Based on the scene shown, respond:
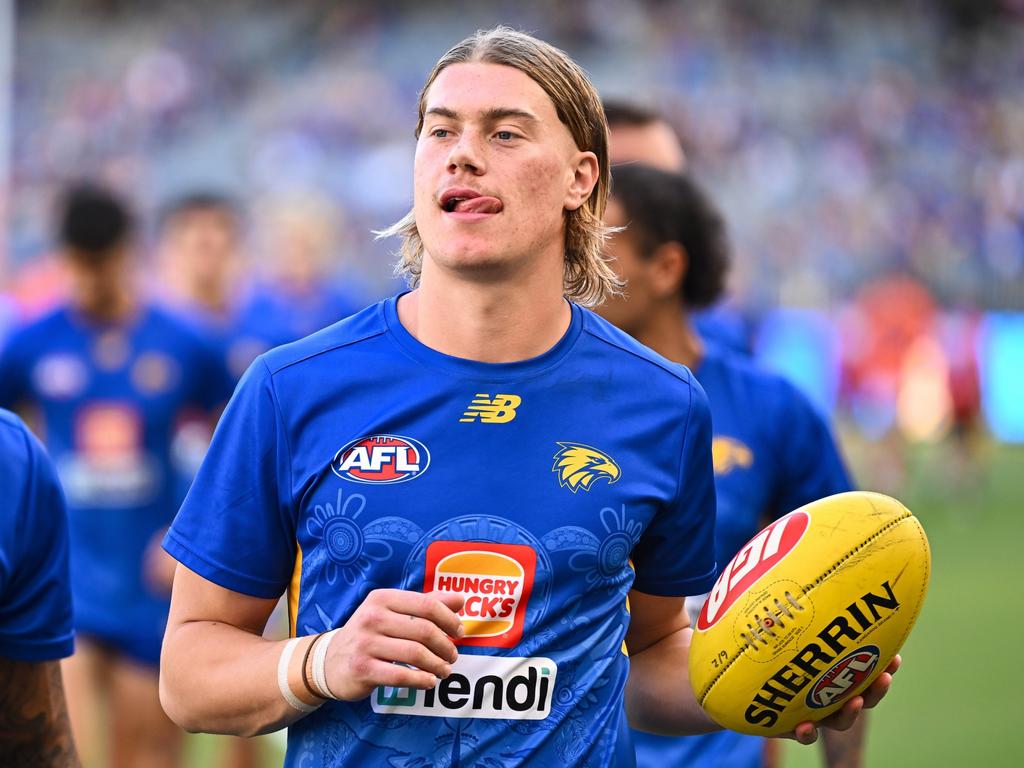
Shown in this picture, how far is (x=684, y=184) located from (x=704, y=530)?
5.82 ft

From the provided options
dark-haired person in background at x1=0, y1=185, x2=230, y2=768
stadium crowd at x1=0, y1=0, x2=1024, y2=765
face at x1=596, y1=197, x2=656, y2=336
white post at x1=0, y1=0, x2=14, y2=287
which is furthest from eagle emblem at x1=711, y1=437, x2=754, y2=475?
white post at x1=0, y1=0, x2=14, y2=287

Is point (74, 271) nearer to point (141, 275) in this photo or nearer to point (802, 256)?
point (141, 275)

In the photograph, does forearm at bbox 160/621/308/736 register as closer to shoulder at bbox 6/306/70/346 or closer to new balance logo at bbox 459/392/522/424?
new balance logo at bbox 459/392/522/424

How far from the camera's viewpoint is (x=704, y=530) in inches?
114

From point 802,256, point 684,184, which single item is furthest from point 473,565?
point 802,256

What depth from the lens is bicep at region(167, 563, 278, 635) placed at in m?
2.56

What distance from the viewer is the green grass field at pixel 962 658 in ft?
24.9

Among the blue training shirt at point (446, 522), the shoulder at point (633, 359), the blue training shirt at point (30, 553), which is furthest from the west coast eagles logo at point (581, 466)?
the blue training shirt at point (30, 553)

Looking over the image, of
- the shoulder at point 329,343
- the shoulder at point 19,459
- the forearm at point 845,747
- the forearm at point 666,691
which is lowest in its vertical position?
the forearm at point 845,747

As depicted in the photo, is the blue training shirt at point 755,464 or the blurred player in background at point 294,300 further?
the blurred player in background at point 294,300

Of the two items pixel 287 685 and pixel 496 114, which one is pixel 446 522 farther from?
pixel 496 114

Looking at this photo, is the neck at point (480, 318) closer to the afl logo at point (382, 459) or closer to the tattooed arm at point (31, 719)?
the afl logo at point (382, 459)

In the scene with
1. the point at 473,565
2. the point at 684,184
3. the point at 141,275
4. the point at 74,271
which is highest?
the point at 684,184

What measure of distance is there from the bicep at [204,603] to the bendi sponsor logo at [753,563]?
34.0 inches
